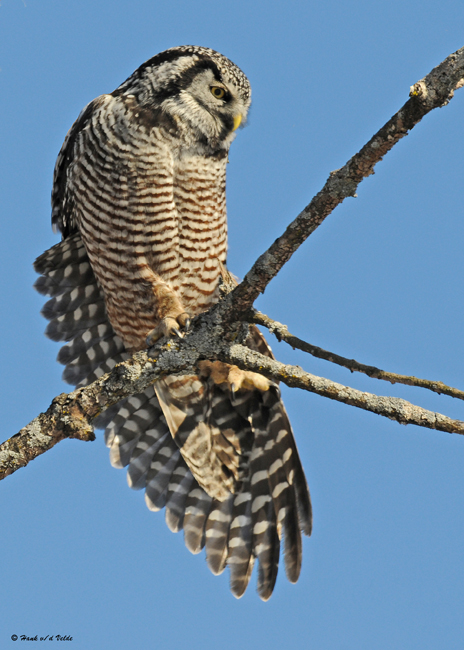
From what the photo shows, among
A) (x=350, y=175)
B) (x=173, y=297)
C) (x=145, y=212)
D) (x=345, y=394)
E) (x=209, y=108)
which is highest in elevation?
(x=209, y=108)

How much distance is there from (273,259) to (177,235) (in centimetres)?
136

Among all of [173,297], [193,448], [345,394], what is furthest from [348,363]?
[193,448]

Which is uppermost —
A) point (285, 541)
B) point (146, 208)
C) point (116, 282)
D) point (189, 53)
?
point (189, 53)

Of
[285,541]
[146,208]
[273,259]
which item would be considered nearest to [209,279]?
[146,208]

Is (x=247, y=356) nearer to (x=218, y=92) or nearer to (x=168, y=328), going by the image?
(x=168, y=328)

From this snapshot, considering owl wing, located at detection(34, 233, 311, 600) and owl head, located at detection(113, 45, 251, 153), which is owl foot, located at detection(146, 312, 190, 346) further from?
owl head, located at detection(113, 45, 251, 153)

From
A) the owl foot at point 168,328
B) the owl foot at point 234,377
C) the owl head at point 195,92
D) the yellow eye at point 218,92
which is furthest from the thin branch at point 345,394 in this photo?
the yellow eye at point 218,92

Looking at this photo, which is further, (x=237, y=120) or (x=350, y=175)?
(x=237, y=120)

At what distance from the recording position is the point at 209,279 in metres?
4.79

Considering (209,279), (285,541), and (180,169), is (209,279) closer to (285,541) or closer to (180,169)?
(180,169)

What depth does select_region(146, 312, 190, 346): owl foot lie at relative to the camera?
4.14 m

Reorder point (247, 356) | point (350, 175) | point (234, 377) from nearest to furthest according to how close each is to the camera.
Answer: point (350, 175), point (247, 356), point (234, 377)

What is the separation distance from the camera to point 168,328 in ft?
13.6

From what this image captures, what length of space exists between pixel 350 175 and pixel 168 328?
168 cm
